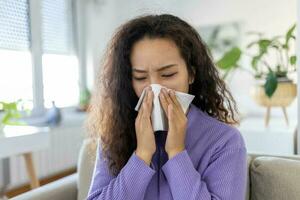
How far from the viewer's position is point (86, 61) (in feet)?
10.9

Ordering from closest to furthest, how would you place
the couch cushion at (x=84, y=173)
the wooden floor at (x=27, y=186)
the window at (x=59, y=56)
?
the couch cushion at (x=84, y=173) → the wooden floor at (x=27, y=186) → the window at (x=59, y=56)

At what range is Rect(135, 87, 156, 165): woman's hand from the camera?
0.77 metres

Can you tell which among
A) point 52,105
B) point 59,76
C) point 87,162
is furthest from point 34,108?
point 87,162

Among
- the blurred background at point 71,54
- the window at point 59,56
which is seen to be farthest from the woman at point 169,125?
the window at point 59,56

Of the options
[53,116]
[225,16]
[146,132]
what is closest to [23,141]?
[53,116]

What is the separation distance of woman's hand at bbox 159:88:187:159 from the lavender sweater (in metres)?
0.02

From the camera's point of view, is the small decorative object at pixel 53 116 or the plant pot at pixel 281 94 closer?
the plant pot at pixel 281 94

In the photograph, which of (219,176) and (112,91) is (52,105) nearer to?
(112,91)

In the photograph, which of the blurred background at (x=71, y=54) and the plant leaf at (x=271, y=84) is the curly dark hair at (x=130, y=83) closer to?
the plant leaf at (x=271, y=84)

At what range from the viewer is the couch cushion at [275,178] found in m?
0.90

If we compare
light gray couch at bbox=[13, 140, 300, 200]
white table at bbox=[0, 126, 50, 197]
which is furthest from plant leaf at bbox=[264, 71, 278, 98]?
white table at bbox=[0, 126, 50, 197]

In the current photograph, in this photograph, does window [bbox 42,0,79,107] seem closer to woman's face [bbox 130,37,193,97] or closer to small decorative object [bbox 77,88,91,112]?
small decorative object [bbox 77,88,91,112]

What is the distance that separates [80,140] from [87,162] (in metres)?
1.72

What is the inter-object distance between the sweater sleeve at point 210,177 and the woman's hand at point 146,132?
0.06 meters
